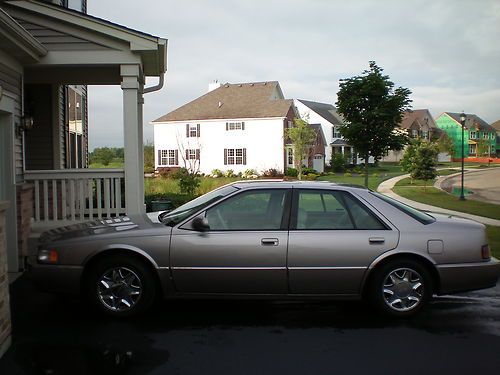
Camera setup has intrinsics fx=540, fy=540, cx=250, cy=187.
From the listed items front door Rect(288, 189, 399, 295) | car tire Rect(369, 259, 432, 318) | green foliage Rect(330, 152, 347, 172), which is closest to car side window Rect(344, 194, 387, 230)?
front door Rect(288, 189, 399, 295)

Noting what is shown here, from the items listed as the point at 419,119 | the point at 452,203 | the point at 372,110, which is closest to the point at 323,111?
the point at 419,119

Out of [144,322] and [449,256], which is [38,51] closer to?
[144,322]

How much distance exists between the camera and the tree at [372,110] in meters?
16.0

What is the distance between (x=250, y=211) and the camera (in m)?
6.03

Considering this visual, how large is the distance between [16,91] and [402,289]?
659cm

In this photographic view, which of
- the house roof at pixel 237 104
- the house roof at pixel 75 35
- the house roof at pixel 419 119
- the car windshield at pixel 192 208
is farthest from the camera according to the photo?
the house roof at pixel 419 119

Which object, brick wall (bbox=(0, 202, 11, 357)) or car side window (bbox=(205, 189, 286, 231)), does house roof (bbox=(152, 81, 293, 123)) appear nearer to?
car side window (bbox=(205, 189, 286, 231))

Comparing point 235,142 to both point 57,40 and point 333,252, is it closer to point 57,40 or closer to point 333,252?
point 57,40

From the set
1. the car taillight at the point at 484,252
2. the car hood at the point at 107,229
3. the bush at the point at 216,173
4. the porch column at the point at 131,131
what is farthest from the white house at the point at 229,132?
the car taillight at the point at 484,252

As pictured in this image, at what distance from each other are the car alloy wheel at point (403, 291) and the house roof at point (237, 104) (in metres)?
40.8

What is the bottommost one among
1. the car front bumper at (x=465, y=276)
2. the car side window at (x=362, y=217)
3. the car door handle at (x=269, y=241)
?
the car front bumper at (x=465, y=276)

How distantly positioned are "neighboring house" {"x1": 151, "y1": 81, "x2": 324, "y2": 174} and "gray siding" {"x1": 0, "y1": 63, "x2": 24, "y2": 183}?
120 feet

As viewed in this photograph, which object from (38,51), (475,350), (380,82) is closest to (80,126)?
(38,51)

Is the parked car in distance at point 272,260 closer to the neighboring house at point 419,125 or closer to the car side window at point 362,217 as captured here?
the car side window at point 362,217
